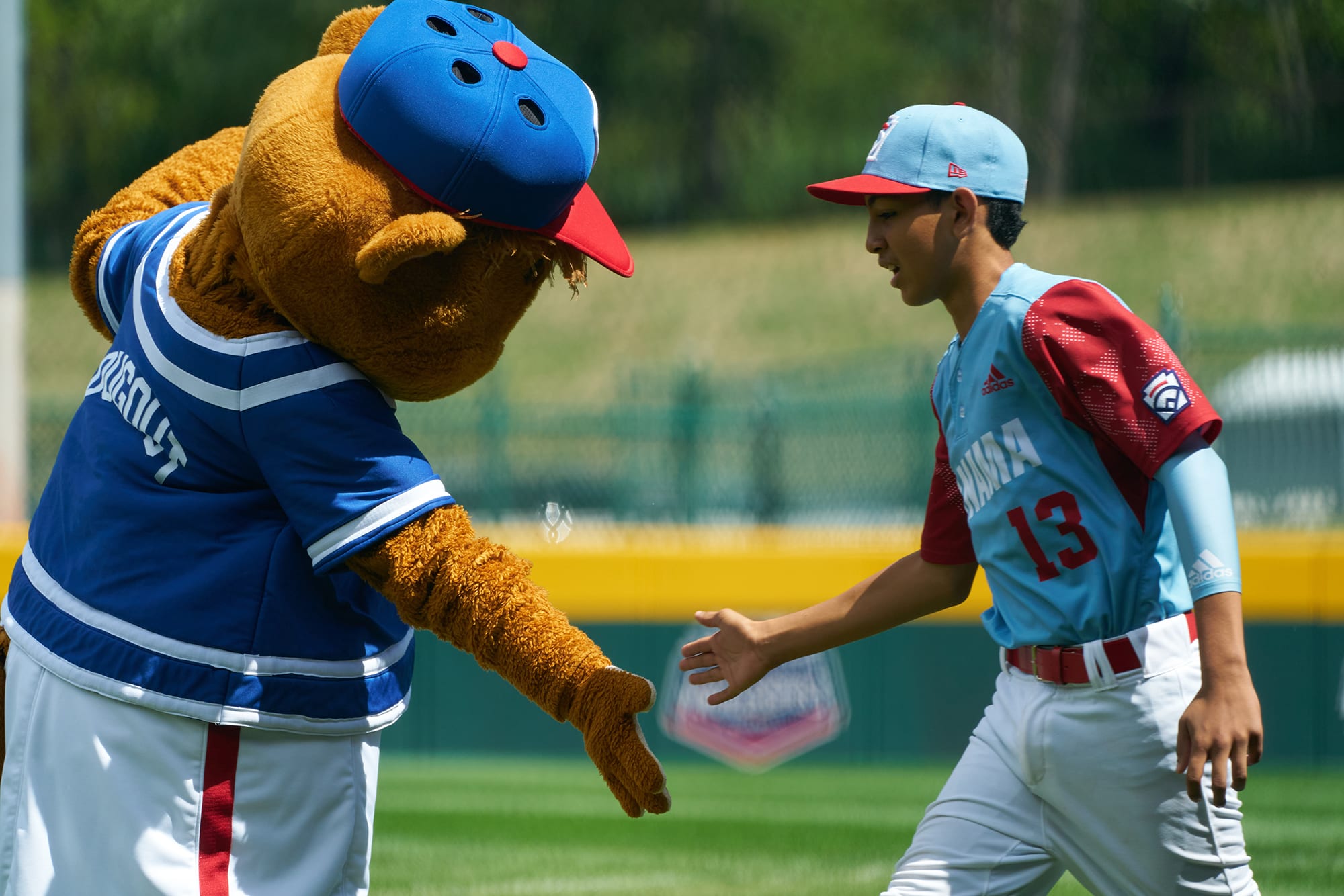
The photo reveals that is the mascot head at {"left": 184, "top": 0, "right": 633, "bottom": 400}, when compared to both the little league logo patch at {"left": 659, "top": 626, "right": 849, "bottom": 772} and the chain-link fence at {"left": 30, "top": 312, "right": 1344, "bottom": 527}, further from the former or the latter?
the chain-link fence at {"left": 30, "top": 312, "right": 1344, "bottom": 527}

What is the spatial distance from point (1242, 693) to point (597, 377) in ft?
74.6

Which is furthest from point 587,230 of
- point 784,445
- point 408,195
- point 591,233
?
point 784,445

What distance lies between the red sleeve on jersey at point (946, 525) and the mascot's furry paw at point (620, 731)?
0.96 m

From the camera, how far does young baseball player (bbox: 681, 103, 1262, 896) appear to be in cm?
268

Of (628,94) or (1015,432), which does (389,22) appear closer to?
(1015,432)

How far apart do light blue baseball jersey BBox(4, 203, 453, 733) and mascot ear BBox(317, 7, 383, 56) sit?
61cm

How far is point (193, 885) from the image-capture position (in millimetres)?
2547

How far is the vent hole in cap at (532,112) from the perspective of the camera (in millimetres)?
2656

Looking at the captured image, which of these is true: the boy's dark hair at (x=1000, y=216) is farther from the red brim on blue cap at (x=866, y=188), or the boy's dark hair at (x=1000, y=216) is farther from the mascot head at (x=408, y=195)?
the mascot head at (x=408, y=195)

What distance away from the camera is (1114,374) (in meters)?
2.77

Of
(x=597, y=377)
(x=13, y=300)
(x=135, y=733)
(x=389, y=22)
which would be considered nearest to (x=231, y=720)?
(x=135, y=733)

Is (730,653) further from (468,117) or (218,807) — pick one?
(468,117)

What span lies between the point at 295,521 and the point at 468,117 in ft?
2.46

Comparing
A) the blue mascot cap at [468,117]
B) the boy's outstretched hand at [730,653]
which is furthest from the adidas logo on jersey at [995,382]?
the blue mascot cap at [468,117]
